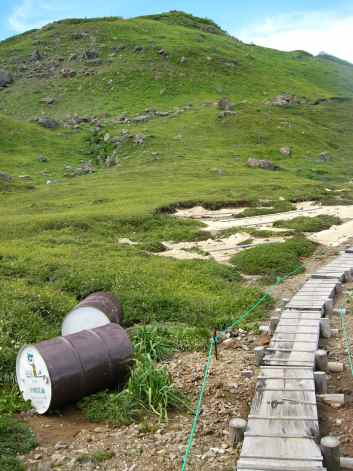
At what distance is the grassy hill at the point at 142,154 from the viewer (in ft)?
50.5

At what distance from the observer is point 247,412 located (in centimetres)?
867

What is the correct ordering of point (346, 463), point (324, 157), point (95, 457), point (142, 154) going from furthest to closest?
point (324, 157) → point (142, 154) → point (95, 457) → point (346, 463)

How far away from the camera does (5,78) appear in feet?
314

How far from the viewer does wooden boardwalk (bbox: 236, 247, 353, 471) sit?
674 centimetres

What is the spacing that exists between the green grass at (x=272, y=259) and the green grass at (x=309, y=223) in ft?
14.3

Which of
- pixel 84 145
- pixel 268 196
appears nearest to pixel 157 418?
pixel 268 196

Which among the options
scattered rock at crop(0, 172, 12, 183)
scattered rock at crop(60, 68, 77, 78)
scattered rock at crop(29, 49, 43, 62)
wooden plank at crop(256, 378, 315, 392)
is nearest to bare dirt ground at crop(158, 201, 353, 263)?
wooden plank at crop(256, 378, 315, 392)

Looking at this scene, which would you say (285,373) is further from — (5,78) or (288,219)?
(5,78)

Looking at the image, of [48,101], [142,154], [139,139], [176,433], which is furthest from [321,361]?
[48,101]

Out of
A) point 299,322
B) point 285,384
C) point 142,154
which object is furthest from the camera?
point 142,154

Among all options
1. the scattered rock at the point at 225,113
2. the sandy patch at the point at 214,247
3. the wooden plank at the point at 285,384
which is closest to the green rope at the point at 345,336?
the wooden plank at the point at 285,384

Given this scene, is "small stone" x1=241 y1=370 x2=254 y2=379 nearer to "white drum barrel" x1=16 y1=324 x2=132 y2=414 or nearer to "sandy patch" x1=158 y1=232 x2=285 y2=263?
"white drum barrel" x1=16 y1=324 x2=132 y2=414

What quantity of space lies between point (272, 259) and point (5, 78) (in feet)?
285

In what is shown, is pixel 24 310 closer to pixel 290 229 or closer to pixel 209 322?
pixel 209 322
